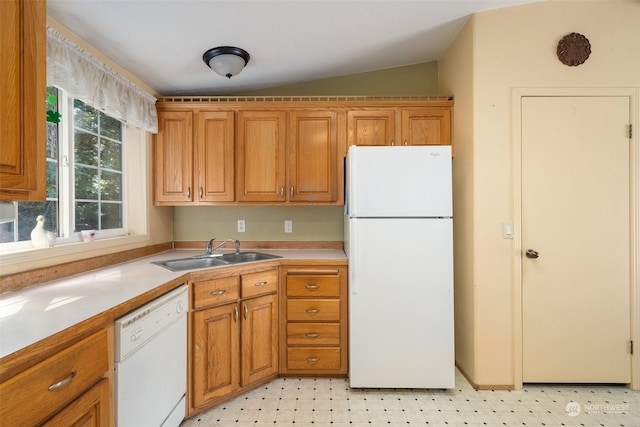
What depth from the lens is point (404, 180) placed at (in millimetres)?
1896

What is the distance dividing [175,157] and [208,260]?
903mm

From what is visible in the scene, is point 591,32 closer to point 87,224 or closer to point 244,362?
point 244,362

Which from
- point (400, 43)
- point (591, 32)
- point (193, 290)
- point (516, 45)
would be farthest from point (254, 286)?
point (591, 32)

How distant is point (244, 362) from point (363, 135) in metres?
1.91

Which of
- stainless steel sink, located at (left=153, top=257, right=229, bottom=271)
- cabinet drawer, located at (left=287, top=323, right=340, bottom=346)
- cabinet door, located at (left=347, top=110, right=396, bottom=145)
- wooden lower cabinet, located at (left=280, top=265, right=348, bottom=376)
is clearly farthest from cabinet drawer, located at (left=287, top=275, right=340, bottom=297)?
cabinet door, located at (left=347, top=110, right=396, bottom=145)

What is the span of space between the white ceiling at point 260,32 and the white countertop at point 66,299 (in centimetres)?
137

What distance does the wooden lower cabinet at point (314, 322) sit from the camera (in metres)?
2.08

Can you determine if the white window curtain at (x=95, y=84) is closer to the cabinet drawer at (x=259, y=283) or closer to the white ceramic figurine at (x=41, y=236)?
the white ceramic figurine at (x=41, y=236)

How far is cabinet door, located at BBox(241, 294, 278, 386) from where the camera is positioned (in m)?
1.92

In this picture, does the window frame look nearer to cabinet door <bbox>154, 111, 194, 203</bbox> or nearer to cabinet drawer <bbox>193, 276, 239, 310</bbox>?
cabinet door <bbox>154, 111, 194, 203</bbox>

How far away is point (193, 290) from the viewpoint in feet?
5.56

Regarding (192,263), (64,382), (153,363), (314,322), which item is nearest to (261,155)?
(192,263)

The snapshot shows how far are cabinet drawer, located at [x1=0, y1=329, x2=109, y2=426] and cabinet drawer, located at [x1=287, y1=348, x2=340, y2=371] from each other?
1.27 metres

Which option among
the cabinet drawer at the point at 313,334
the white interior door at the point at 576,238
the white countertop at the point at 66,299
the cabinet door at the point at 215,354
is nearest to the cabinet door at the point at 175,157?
the white countertop at the point at 66,299
